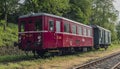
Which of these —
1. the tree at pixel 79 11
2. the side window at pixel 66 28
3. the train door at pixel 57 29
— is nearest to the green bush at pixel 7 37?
the side window at pixel 66 28

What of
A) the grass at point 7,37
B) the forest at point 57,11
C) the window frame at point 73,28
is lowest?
the grass at point 7,37

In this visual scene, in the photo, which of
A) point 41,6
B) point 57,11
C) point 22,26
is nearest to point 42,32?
point 22,26

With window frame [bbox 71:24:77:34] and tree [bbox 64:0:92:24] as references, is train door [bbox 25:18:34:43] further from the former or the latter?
tree [bbox 64:0:92:24]

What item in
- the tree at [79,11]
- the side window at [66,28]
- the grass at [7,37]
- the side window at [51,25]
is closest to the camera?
the side window at [51,25]

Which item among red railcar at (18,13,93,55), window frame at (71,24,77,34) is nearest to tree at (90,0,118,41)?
window frame at (71,24,77,34)

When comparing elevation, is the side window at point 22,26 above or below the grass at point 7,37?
above

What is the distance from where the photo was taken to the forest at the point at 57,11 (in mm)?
39156

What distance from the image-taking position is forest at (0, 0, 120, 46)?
39.2 m

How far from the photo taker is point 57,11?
41938mm

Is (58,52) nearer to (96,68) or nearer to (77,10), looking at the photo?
(96,68)

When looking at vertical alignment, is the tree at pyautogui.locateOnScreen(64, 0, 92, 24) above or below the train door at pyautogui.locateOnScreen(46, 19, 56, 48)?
above

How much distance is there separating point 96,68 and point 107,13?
58924mm

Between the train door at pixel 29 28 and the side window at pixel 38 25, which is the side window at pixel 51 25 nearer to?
the side window at pixel 38 25

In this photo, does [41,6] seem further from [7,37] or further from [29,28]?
[29,28]
